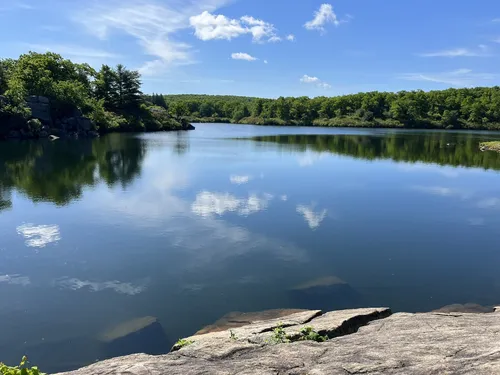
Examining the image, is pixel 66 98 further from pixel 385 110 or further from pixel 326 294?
pixel 385 110

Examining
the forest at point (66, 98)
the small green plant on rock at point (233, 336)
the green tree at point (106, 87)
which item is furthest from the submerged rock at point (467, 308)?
the green tree at point (106, 87)

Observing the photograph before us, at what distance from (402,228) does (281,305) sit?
961cm

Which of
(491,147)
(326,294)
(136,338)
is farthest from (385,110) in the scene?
(136,338)

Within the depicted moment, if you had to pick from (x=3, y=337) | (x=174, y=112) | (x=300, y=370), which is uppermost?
(x=174, y=112)

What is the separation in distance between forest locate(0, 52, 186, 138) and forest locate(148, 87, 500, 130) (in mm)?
36250

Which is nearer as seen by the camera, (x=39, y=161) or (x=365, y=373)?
(x=365, y=373)

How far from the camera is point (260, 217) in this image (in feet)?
65.0

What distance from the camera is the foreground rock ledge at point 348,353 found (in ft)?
18.0

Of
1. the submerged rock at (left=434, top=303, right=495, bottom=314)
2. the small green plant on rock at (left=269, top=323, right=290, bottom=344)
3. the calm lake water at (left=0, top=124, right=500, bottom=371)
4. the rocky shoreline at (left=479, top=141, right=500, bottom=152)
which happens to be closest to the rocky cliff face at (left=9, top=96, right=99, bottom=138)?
the calm lake water at (left=0, top=124, right=500, bottom=371)

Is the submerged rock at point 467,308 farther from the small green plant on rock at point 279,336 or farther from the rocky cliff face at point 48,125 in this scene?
the rocky cliff face at point 48,125

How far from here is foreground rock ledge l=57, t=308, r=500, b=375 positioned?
5.48m

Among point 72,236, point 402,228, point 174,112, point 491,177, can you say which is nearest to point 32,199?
point 72,236

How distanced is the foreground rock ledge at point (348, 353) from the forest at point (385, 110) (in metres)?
144

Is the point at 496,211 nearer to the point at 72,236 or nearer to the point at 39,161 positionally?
the point at 72,236
